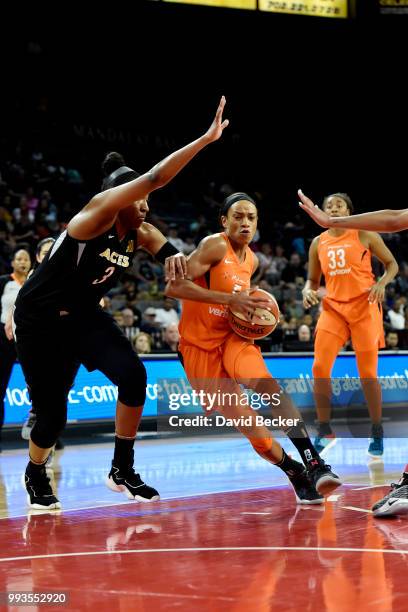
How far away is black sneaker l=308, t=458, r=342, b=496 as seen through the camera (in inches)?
208

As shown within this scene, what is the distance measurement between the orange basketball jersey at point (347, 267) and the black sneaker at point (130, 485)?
3.29 m

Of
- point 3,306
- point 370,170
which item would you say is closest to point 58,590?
point 3,306

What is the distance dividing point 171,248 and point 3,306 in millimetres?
4245

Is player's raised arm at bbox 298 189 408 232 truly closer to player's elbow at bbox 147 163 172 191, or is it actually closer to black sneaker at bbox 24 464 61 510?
player's elbow at bbox 147 163 172 191

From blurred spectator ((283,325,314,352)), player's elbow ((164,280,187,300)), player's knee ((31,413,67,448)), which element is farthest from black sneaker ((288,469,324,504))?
blurred spectator ((283,325,314,352))

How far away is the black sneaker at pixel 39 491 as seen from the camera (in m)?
5.57

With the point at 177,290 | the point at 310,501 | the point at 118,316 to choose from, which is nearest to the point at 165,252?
the point at 177,290

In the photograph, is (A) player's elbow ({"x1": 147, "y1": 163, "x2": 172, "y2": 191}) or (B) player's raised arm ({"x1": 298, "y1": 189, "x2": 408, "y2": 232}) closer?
(A) player's elbow ({"x1": 147, "y1": 163, "x2": 172, "y2": 191})

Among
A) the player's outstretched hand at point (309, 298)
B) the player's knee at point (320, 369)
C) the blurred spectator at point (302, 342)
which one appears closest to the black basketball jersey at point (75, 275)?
the player's outstretched hand at point (309, 298)

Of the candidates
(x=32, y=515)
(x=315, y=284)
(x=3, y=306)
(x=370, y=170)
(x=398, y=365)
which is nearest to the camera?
(x=32, y=515)

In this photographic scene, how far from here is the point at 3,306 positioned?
9273mm

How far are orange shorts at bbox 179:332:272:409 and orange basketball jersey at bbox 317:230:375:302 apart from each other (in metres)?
2.52

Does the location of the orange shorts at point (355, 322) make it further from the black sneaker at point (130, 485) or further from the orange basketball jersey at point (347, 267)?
the black sneaker at point (130, 485)

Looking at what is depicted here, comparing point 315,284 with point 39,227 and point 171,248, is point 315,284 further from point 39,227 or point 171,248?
point 39,227
